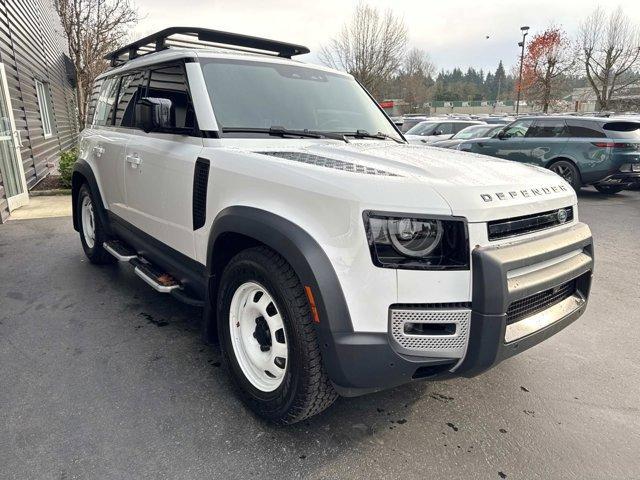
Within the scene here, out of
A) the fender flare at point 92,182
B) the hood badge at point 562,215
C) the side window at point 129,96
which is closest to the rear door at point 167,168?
the side window at point 129,96

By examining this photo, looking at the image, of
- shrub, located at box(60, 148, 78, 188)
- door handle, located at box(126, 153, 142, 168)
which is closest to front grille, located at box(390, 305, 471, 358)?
door handle, located at box(126, 153, 142, 168)

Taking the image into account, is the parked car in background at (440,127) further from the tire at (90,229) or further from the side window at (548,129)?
the tire at (90,229)

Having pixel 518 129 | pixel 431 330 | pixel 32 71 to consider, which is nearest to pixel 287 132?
pixel 431 330

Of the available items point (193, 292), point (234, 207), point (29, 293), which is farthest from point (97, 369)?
point (29, 293)

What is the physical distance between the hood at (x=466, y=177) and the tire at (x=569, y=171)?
8.26 meters

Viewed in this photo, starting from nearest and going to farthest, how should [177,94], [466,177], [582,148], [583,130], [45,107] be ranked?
[466,177]
[177,94]
[582,148]
[583,130]
[45,107]

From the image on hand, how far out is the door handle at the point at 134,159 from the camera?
3.52 metres

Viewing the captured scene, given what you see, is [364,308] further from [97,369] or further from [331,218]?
[97,369]

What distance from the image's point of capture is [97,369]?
294cm

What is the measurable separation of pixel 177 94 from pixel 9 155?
6.46 m

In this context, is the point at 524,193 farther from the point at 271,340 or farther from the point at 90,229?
the point at 90,229

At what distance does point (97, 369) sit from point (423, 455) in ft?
6.86

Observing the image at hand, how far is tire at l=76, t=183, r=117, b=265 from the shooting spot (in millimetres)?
4767

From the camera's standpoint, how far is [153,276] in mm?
3410
